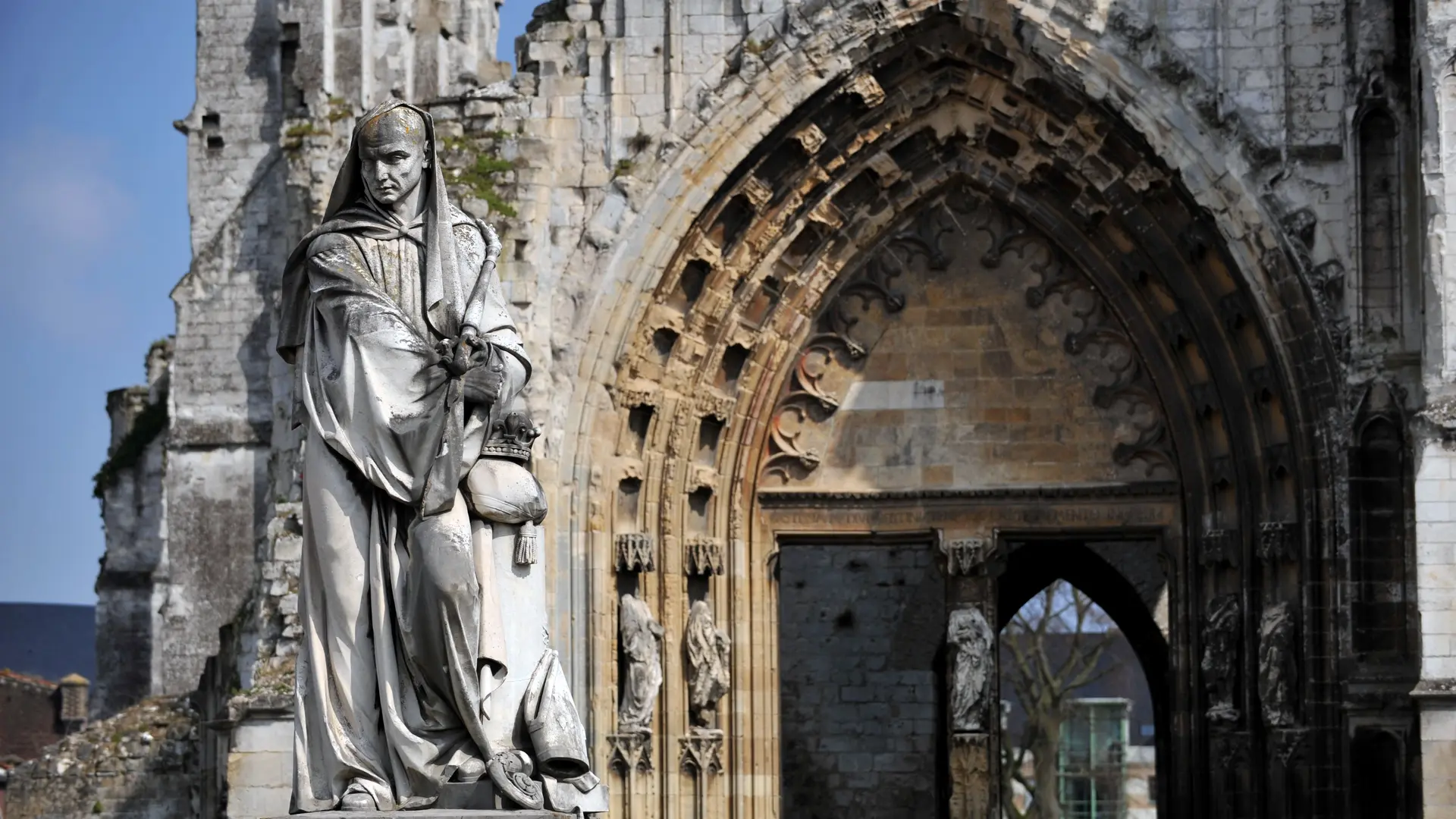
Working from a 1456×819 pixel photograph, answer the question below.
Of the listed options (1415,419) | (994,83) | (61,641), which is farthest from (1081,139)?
(61,641)

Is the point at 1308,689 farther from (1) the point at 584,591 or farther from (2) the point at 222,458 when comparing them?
(2) the point at 222,458

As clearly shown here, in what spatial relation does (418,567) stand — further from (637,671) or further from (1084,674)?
(1084,674)

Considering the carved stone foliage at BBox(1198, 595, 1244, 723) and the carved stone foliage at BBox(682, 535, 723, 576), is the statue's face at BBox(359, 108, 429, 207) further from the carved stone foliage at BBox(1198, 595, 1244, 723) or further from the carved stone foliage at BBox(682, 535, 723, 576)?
the carved stone foliage at BBox(1198, 595, 1244, 723)

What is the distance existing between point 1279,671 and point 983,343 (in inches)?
136

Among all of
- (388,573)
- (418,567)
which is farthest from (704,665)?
(418,567)

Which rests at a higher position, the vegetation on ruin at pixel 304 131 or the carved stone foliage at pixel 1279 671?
the vegetation on ruin at pixel 304 131

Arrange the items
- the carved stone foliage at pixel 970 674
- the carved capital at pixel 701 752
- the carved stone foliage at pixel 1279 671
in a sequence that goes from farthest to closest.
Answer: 1. the carved stone foliage at pixel 970 674
2. the carved capital at pixel 701 752
3. the carved stone foliage at pixel 1279 671

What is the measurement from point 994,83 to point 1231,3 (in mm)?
1713

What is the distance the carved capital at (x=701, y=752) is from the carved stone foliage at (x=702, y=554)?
3.58 ft

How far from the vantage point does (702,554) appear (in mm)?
19500

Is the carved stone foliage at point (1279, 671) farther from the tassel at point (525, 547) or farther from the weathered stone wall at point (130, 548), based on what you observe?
the weathered stone wall at point (130, 548)

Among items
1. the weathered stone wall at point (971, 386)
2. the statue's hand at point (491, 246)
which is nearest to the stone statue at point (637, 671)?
the weathered stone wall at point (971, 386)

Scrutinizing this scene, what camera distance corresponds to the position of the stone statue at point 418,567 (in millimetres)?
8031

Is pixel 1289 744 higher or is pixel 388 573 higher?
pixel 388 573
